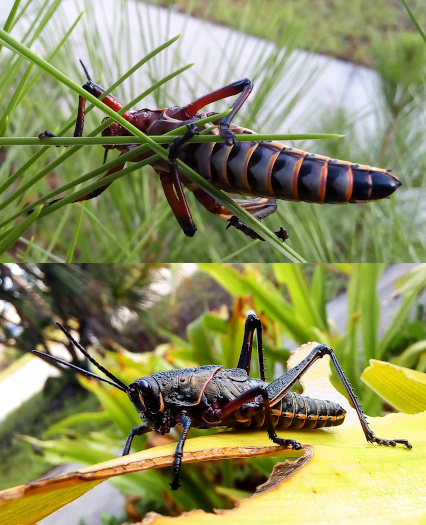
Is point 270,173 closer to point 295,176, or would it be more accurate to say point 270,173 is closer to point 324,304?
point 295,176

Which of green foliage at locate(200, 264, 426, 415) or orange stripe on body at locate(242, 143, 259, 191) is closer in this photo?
orange stripe on body at locate(242, 143, 259, 191)

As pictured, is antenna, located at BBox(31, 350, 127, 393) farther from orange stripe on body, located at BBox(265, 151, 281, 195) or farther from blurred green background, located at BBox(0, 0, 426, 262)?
orange stripe on body, located at BBox(265, 151, 281, 195)

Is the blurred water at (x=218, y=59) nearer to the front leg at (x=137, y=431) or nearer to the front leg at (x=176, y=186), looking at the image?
the front leg at (x=176, y=186)

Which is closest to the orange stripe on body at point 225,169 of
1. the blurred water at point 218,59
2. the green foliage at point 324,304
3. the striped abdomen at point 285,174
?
the striped abdomen at point 285,174

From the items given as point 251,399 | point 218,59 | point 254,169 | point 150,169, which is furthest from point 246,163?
point 218,59

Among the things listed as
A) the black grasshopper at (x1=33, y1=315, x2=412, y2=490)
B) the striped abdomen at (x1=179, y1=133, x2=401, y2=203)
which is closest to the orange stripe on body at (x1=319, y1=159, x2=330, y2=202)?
the striped abdomen at (x1=179, y1=133, x2=401, y2=203)

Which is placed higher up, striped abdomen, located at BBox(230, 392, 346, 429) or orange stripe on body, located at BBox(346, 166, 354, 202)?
orange stripe on body, located at BBox(346, 166, 354, 202)
